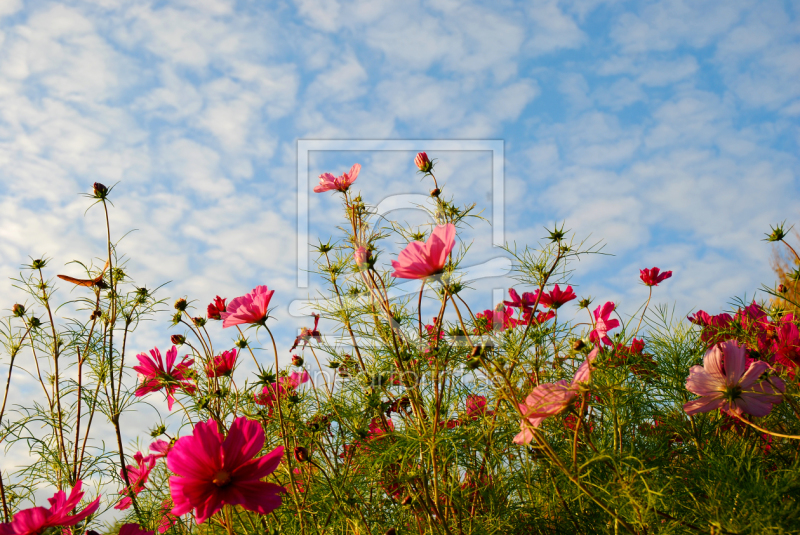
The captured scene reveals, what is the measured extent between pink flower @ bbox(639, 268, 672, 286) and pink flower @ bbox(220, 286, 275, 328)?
132cm

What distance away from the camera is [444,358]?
116 cm

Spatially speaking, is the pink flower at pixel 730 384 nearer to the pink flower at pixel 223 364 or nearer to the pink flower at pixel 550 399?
the pink flower at pixel 550 399

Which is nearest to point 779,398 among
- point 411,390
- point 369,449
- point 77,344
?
point 411,390

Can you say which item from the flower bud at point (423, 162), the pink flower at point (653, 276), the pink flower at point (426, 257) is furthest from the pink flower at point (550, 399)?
the pink flower at point (653, 276)

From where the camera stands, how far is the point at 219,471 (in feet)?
2.84

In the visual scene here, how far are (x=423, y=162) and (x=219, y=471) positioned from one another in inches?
38.4

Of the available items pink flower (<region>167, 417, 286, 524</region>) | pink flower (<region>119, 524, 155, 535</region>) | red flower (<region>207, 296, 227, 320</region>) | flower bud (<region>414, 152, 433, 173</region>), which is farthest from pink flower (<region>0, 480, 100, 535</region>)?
flower bud (<region>414, 152, 433, 173</region>)

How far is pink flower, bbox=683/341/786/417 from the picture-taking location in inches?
38.3

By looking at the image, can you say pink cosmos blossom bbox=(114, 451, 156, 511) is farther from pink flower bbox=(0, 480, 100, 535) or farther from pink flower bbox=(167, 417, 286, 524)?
pink flower bbox=(167, 417, 286, 524)

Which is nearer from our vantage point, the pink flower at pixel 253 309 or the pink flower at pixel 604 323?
the pink flower at pixel 253 309

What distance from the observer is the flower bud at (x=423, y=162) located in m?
1.53

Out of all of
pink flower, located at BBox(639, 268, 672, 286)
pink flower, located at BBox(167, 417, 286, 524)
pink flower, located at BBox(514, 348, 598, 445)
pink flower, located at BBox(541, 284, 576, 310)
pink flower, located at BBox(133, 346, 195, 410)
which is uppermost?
pink flower, located at BBox(639, 268, 672, 286)

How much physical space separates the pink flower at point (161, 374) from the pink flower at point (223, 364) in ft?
0.18

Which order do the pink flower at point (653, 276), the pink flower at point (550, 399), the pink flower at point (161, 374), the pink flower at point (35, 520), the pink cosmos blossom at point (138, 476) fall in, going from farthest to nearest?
the pink flower at point (653, 276) → the pink cosmos blossom at point (138, 476) → the pink flower at point (161, 374) → the pink flower at point (35, 520) → the pink flower at point (550, 399)
